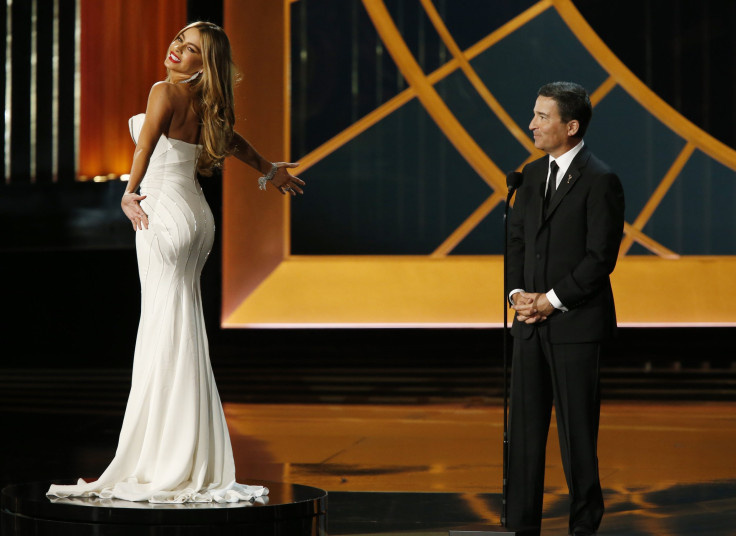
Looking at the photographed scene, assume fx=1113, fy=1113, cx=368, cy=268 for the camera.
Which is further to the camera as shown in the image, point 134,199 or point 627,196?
point 627,196

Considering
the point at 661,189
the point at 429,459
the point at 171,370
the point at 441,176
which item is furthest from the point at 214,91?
the point at 661,189

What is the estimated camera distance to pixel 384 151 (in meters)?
7.79

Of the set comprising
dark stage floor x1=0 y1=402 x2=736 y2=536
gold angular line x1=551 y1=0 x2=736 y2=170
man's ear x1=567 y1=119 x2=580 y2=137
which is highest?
gold angular line x1=551 y1=0 x2=736 y2=170

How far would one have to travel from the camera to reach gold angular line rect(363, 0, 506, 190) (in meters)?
7.70

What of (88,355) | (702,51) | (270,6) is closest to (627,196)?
(702,51)

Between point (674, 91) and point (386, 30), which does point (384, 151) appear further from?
point (674, 91)

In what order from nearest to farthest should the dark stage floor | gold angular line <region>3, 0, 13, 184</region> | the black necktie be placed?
the black necktie, the dark stage floor, gold angular line <region>3, 0, 13, 184</region>

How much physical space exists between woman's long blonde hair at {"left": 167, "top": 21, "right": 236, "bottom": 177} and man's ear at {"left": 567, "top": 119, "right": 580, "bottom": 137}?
3.20 feet

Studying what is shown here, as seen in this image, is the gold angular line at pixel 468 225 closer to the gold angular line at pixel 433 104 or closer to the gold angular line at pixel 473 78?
the gold angular line at pixel 433 104

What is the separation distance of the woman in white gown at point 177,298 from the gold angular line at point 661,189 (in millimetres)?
4942

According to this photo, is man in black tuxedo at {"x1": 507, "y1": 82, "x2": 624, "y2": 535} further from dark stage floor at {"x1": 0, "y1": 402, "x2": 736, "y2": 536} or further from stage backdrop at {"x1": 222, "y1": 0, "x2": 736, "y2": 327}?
stage backdrop at {"x1": 222, "y1": 0, "x2": 736, "y2": 327}

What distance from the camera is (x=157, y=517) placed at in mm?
2877

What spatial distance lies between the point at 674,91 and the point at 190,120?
519 centimetres

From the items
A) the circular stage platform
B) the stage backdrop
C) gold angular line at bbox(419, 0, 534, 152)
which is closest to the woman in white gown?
the circular stage platform
